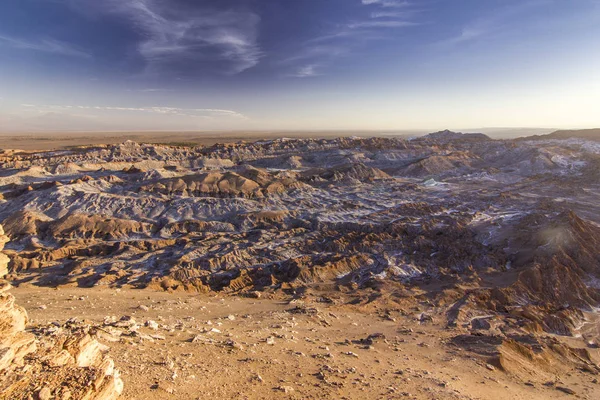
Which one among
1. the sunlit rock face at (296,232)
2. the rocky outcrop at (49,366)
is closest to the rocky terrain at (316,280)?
the sunlit rock face at (296,232)

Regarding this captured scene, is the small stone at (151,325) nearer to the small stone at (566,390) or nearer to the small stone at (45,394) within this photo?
the small stone at (45,394)

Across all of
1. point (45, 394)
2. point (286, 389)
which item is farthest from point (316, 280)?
point (45, 394)

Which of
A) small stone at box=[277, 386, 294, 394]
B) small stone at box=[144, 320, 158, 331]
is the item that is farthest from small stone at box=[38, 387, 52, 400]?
small stone at box=[144, 320, 158, 331]

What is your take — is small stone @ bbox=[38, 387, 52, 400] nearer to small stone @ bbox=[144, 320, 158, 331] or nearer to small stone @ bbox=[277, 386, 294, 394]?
small stone @ bbox=[277, 386, 294, 394]

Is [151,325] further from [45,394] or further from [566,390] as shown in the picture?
[566,390]

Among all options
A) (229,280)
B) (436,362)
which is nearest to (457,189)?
(229,280)

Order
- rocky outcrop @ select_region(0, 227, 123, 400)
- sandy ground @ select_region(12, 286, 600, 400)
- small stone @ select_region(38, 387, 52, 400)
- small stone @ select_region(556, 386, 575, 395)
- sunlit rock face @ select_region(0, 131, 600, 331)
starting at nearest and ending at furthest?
1. small stone @ select_region(38, 387, 52, 400)
2. rocky outcrop @ select_region(0, 227, 123, 400)
3. sandy ground @ select_region(12, 286, 600, 400)
4. small stone @ select_region(556, 386, 575, 395)
5. sunlit rock face @ select_region(0, 131, 600, 331)

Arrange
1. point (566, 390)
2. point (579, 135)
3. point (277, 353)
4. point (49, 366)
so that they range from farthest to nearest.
→ point (579, 135) < point (566, 390) < point (277, 353) < point (49, 366)
